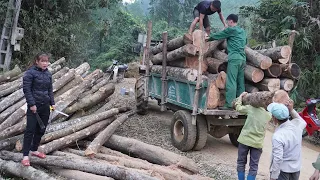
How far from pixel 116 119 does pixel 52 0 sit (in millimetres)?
8239

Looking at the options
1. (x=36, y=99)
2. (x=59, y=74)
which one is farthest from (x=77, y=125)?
(x=59, y=74)

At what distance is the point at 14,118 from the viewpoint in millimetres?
6449

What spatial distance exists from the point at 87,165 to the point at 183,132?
2427mm

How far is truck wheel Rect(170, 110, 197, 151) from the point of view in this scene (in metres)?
6.59

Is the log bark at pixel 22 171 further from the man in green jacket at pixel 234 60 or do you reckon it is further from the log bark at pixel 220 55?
the log bark at pixel 220 55

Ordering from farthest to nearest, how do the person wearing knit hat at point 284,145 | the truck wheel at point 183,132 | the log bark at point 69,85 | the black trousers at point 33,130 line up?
1. the log bark at point 69,85
2. the truck wheel at point 183,132
3. the black trousers at point 33,130
4. the person wearing knit hat at point 284,145

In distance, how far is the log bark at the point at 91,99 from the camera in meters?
7.61

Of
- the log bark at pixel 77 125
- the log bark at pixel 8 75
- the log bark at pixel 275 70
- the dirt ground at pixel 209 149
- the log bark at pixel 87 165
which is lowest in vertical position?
the dirt ground at pixel 209 149

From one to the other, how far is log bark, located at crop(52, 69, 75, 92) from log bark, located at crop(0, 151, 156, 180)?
2.57m

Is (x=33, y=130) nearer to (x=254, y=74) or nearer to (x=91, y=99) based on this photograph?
(x=91, y=99)

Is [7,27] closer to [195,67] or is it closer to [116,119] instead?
[116,119]

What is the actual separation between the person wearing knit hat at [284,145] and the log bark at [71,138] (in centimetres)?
361

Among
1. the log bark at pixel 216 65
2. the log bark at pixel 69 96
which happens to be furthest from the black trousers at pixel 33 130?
the log bark at pixel 216 65

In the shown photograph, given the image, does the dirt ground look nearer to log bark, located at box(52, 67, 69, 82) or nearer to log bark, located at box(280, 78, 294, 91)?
log bark, located at box(280, 78, 294, 91)
